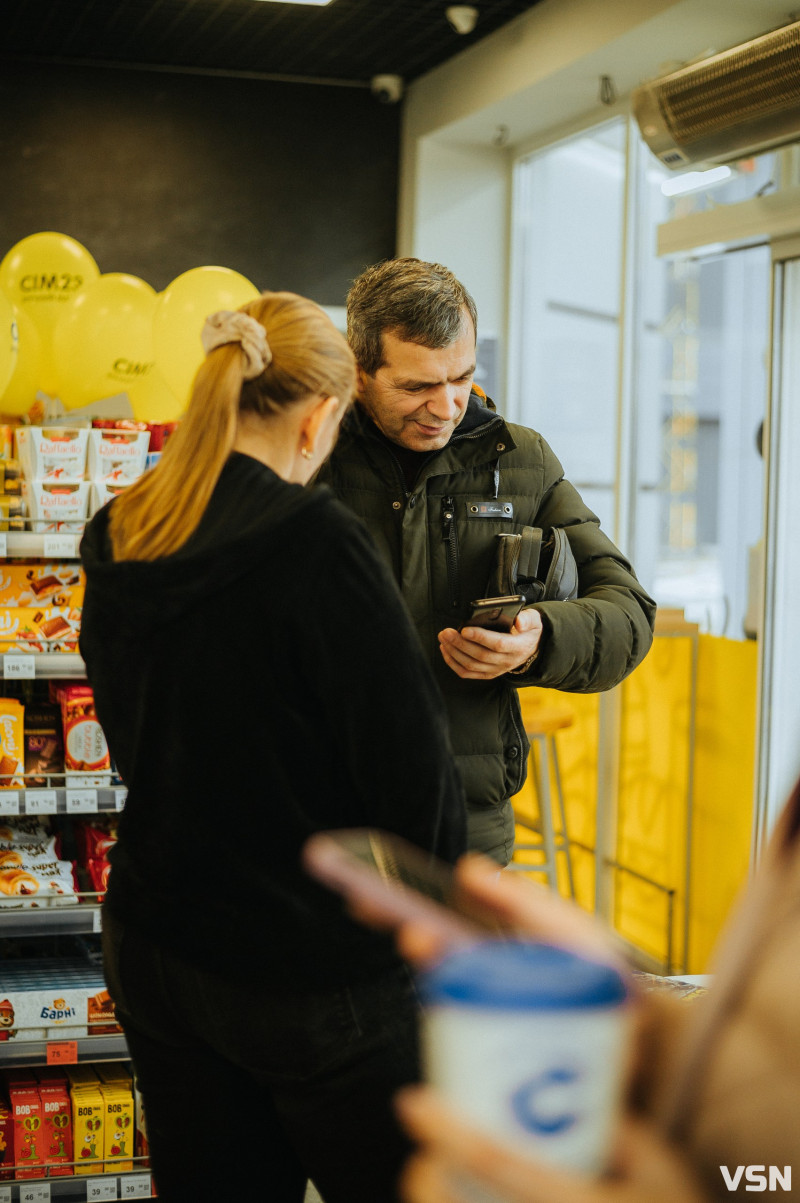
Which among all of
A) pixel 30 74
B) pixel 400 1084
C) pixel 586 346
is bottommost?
pixel 400 1084

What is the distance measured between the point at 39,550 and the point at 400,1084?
1.70 metres

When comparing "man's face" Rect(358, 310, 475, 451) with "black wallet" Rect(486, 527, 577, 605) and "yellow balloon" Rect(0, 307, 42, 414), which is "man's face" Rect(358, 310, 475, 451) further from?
"yellow balloon" Rect(0, 307, 42, 414)

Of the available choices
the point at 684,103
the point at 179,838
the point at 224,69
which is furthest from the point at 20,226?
the point at 179,838

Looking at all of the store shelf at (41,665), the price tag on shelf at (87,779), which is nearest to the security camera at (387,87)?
the store shelf at (41,665)

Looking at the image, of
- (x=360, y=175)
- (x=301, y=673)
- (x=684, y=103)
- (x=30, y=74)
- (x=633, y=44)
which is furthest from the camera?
(x=360, y=175)

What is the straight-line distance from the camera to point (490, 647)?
1696mm

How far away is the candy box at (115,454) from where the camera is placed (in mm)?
2756

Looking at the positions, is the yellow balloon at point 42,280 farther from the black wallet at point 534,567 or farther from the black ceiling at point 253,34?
the black wallet at point 534,567

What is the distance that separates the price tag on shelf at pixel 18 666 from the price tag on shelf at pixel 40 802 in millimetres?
254

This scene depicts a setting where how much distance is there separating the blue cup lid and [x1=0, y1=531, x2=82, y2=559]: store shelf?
2314 mm

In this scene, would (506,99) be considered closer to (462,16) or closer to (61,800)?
(462,16)

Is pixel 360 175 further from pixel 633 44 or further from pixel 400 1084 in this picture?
pixel 400 1084

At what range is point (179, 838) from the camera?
1255 mm

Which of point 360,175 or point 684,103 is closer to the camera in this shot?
point 684,103
